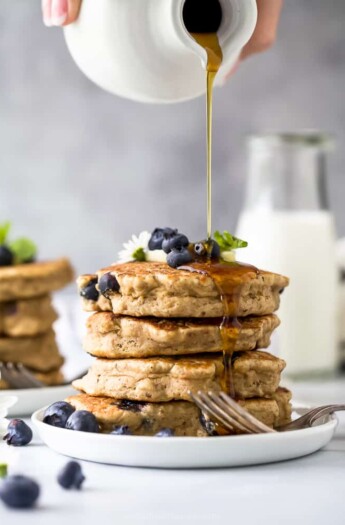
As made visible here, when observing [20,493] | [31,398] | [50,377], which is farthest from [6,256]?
[20,493]

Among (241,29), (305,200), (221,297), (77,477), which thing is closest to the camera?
(77,477)

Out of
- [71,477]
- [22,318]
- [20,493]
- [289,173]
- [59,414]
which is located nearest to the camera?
[20,493]

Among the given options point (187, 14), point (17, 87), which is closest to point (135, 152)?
point (17, 87)

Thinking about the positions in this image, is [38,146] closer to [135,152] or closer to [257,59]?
A: [135,152]

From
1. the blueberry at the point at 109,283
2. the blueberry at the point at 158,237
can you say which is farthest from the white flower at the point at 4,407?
the blueberry at the point at 158,237

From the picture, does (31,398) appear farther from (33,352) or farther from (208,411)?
(208,411)

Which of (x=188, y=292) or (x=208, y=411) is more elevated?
(x=188, y=292)
